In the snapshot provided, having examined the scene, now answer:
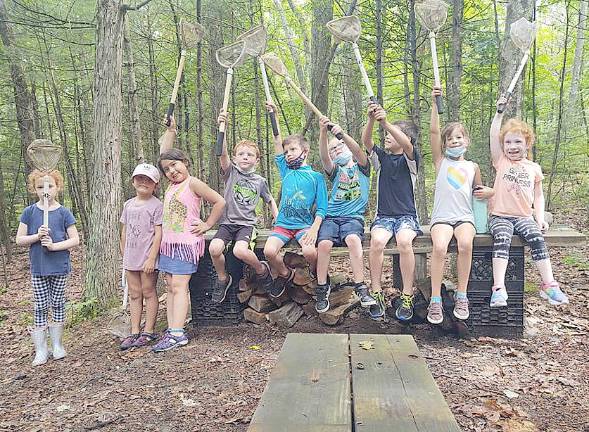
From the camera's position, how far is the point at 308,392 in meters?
1.94

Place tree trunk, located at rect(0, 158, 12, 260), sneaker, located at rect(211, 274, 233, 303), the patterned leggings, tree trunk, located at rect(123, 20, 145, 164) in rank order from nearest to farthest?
1. the patterned leggings
2. sneaker, located at rect(211, 274, 233, 303)
3. tree trunk, located at rect(123, 20, 145, 164)
4. tree trunk, located at rect(0, 158, 12, 260)

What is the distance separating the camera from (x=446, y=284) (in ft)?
16.0

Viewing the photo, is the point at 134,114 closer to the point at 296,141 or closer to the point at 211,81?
the point at 211,81

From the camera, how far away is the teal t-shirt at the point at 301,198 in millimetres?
4836

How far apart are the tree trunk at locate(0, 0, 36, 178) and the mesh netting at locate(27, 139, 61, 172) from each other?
6.63 meters

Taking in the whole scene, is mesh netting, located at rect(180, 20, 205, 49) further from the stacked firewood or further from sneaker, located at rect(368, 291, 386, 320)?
sneaker, located at rect(368, 291, 386, 320)

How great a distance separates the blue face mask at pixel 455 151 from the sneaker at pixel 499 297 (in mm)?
1335

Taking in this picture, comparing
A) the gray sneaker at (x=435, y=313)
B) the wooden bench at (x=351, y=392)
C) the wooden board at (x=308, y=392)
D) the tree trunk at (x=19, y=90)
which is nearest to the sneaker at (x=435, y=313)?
the gray sneaker at (x=435, y=313)

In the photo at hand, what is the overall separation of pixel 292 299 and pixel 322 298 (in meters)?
0.62

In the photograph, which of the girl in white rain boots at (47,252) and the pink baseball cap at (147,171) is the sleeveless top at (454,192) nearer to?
the pink baseball cap at (147,171)

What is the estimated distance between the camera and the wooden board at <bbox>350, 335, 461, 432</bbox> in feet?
5.42

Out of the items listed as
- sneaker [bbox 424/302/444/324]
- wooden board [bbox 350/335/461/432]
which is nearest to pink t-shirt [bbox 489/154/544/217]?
sneaker [bbox 424/302/444/324]

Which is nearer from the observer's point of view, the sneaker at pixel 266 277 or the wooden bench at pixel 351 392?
the wooden bench at pixel 351 392

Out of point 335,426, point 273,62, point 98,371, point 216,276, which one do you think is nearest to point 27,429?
→ point 98,371
